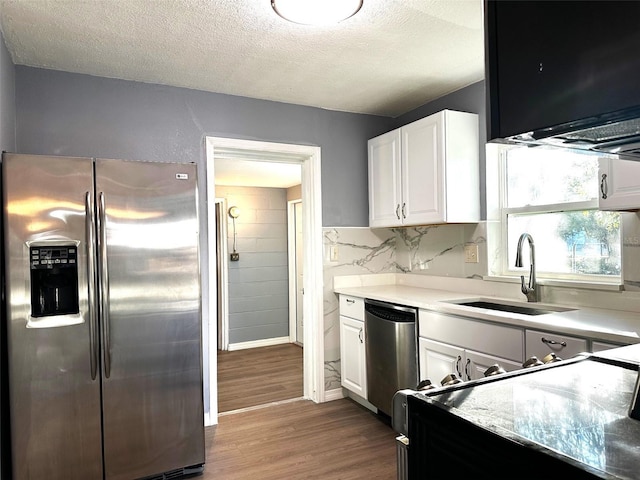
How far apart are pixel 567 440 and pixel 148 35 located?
8.14 feet

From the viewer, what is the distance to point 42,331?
7.02 feet

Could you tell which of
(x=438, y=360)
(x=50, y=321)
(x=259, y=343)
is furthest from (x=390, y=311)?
(x=259, y=343)

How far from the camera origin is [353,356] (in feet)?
11.2

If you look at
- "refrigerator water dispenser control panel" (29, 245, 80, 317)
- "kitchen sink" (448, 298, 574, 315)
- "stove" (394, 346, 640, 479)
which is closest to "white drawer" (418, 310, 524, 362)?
"kitchen sink" (448, 298, 574, 315)

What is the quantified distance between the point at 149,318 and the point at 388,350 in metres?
1.52

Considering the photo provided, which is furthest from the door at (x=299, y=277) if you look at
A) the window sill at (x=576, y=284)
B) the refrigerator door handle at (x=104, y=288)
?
the refrigerator door handle at (x=104, y=288)

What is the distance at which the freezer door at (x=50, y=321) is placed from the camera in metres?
2.10

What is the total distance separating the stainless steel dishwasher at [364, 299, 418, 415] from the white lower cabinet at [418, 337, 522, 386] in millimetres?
79

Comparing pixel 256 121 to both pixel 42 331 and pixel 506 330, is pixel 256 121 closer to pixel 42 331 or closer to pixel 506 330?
pixel 42 331

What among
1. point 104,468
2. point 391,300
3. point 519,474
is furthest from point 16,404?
point 519,474

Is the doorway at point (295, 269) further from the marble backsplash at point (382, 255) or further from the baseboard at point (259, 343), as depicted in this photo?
the marble backsplash at point (382, 255)

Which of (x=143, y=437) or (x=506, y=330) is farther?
(x=143, y=437)

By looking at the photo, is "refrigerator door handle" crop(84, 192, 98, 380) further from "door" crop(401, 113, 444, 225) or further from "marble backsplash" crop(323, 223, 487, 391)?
"door" crop(401, 113, 444, 225)

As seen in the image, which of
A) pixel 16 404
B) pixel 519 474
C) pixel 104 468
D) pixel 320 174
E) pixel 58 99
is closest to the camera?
pixel 519 474
